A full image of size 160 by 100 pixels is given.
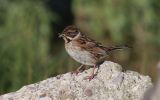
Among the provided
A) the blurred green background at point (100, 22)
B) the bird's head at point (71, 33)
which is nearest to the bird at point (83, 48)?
the bird's head at point (71, 33)

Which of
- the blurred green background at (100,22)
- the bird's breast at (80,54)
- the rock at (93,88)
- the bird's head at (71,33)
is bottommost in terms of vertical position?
the rock at (93,88)

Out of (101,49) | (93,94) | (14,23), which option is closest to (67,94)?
(93,94)

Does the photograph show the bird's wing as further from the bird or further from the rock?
the rock

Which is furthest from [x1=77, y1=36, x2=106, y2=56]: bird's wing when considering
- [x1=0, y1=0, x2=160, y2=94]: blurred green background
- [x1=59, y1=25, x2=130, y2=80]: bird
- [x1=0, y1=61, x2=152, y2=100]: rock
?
[x1=0, y1=0, x2=160, y2=94]: blurred green background

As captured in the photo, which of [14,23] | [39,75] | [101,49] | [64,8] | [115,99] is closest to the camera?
[115,99]

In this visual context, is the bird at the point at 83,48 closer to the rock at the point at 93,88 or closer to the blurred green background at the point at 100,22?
the rock at the point at 93,88

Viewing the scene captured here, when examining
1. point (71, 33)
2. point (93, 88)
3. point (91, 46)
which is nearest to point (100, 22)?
point (91, 46)

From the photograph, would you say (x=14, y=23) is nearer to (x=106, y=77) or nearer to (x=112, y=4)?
(x=112, y=4)
